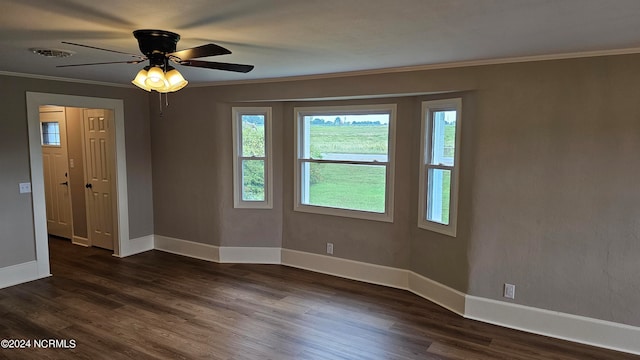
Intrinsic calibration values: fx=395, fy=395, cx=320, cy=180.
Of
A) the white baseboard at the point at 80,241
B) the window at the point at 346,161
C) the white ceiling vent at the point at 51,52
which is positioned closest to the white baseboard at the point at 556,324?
the window at the point at 346,161

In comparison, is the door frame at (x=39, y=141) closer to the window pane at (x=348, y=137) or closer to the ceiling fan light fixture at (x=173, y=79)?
the window pane at (x=348, y=137)

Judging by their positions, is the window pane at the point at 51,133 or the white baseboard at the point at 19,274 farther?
the window pane at the point at 51,133

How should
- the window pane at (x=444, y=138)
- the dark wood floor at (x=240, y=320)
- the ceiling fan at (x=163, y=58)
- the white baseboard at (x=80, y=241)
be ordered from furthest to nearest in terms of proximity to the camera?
the white baseboard at (x=80, y=241) → the window pane at (x=444, y=138) → the dark wood floor at (x=240, y=320) → the ceiling fan at (x=163, y=58)

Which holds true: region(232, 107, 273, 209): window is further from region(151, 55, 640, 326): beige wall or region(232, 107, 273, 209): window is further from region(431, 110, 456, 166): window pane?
region(431, 110, 456, 166): window pane

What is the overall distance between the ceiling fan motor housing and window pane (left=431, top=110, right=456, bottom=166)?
2.61 metres

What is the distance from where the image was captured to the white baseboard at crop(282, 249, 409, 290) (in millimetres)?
4477

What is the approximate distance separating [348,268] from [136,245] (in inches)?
122

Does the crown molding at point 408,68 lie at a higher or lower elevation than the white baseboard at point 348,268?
higher

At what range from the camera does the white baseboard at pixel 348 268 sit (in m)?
4.48

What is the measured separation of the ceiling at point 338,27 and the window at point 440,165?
1.96 ft

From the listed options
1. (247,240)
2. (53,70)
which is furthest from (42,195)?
(247,240)

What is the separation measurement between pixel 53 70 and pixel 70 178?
2.54 m

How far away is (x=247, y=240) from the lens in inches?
207

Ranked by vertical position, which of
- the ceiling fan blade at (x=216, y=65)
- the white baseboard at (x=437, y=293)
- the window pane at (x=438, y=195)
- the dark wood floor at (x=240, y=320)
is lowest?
the dark wood floor at (x=240, y=320)
